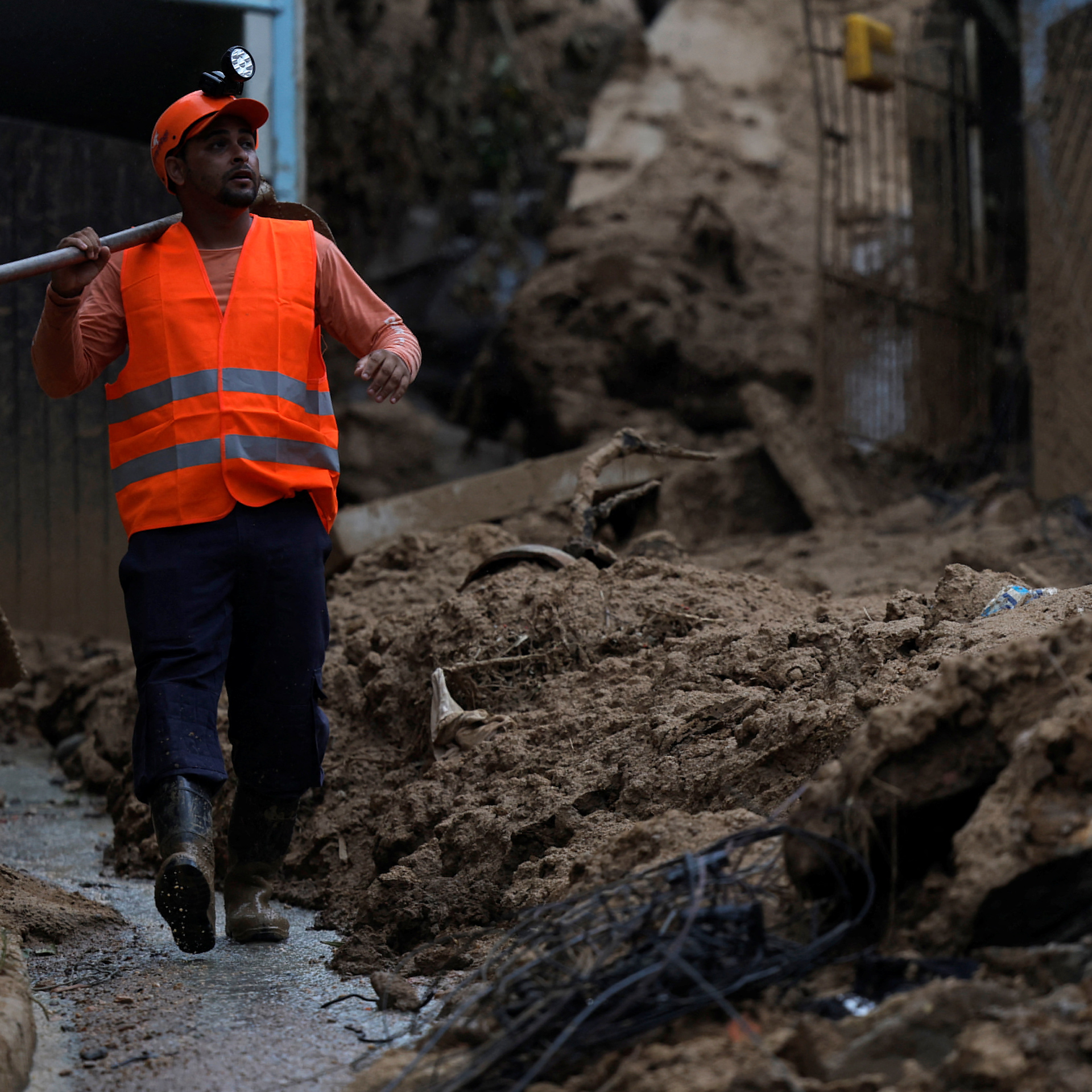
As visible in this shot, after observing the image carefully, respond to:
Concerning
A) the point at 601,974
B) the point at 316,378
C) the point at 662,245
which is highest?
the point at 662,245

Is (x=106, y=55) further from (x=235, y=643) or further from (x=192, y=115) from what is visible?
(x=235, y=643)

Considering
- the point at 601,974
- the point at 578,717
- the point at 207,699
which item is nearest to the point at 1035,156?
the point at 578,717

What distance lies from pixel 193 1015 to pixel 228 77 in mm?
1915

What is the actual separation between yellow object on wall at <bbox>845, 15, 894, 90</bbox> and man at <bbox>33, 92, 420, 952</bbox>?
19.2ft

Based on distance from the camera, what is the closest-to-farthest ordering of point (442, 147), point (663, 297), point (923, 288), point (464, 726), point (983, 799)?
point (983, 799) → point (464, 726) → point (923, 288) → point (663, 297) → point (442, 147)

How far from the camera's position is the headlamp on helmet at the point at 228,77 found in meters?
2.69

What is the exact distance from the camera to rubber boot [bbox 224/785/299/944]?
2.81 meters

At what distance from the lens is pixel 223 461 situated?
2.62 m

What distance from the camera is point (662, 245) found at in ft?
29.3

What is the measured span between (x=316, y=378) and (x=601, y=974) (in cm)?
160

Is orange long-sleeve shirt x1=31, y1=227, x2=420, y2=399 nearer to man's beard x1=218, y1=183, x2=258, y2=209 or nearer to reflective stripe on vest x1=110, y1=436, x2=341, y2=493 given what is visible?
man's beard x1=218, y1=183, x2=258, y2=209

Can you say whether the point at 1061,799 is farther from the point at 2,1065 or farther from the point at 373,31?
the point at 373,31

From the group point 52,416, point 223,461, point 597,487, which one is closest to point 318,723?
point 223,461

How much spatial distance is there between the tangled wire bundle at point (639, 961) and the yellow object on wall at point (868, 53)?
685cm
